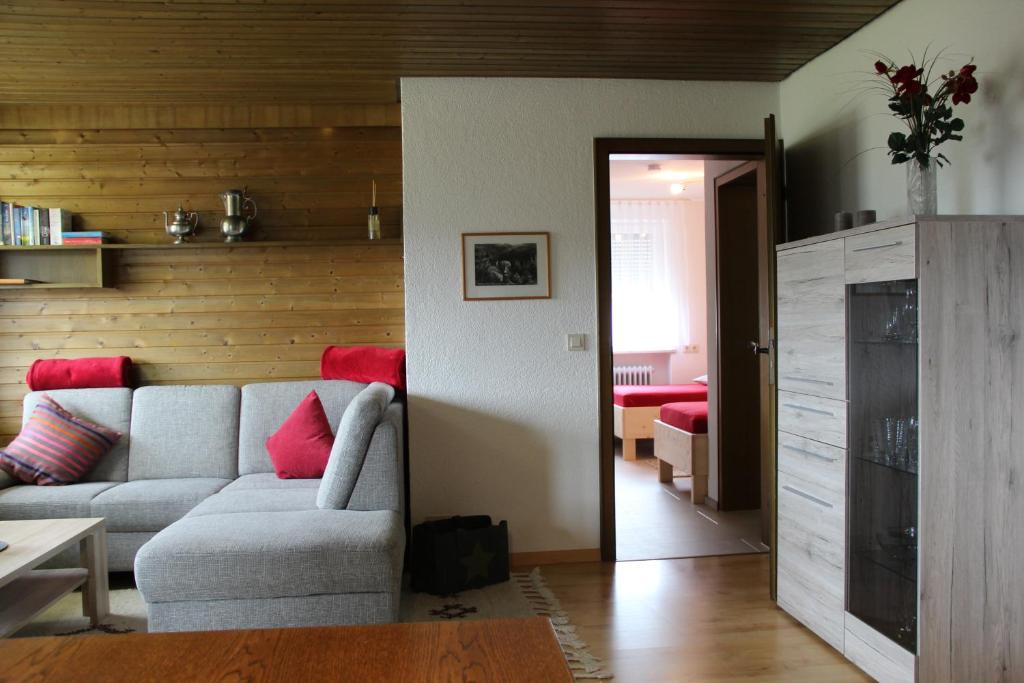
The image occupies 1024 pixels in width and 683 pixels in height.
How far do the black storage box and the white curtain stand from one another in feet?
15.8

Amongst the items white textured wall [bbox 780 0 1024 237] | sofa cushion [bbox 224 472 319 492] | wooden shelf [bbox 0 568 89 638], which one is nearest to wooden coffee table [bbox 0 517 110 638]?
wooden shelf [bbox 0 568 89 638]

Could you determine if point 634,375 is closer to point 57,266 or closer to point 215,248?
point 215,248

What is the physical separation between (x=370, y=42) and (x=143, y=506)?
7.63ft

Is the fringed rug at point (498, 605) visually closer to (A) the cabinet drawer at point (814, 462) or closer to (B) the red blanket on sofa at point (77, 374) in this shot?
(A) the cabinet drawer at point (814, 462)

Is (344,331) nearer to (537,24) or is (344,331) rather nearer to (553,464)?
(553,464)

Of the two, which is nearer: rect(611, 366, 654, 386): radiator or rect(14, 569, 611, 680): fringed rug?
rect(14, 569, 611, 680): fringed rug

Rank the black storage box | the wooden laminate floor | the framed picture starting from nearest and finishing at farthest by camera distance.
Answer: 1. the wooden laminate floor
2. the black storage box
3. the framed picture

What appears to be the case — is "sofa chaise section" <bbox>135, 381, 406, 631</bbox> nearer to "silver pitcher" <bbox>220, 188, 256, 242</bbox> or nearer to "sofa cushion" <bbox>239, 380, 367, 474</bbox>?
"sofa cushion" <bbox>239, 380, 367, 474</bbox>

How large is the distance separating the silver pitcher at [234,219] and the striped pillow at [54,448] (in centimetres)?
120

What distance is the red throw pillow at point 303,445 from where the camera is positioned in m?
3.99

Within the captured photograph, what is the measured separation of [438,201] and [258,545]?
1906 millimetres

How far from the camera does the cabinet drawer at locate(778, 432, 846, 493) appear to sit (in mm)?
2865

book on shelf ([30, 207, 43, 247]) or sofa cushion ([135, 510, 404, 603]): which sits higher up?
book on shelf ([30, 207, 43, 247])

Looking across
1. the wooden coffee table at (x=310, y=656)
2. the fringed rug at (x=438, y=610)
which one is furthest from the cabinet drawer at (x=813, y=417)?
the wooden coffee table at (x=310, y=656)
